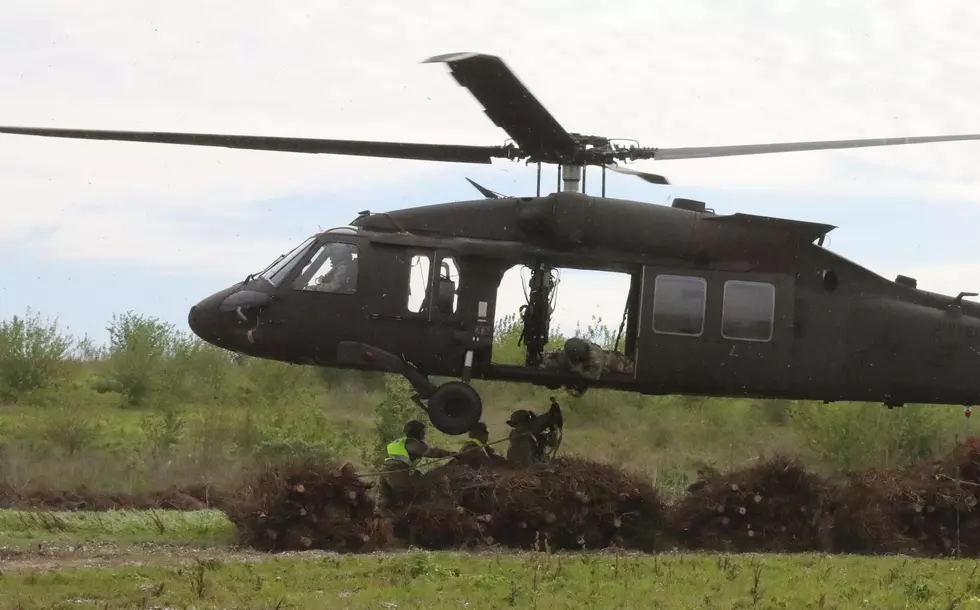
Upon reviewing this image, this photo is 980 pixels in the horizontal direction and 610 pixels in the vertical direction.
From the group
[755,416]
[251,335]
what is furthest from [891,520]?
[755,416]

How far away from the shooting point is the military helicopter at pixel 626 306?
11961mm

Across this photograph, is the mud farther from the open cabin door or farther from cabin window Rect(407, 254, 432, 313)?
cabin window Rect(407, 254, 432, 313)

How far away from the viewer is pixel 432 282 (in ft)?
39.5

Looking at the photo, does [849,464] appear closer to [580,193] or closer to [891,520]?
[891,520]

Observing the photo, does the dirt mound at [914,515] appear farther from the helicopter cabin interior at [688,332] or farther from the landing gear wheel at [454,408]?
the landing gear wheel at [454,408]

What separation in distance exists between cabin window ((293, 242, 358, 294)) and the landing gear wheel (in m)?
1.49

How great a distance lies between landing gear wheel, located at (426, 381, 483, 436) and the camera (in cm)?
1179

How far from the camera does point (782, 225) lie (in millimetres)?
12141

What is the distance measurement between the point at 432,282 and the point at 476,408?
1.45 m

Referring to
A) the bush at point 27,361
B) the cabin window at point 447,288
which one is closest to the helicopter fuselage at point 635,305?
the cabin window at point 447,288

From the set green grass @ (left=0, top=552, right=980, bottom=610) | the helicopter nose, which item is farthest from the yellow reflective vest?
the helicopter nose

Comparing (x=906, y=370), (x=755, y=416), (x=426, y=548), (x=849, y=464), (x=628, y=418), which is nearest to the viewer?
(x=426, y=548)

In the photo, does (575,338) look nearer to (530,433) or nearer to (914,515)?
(530,433)

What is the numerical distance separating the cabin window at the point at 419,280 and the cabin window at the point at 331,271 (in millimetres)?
610
